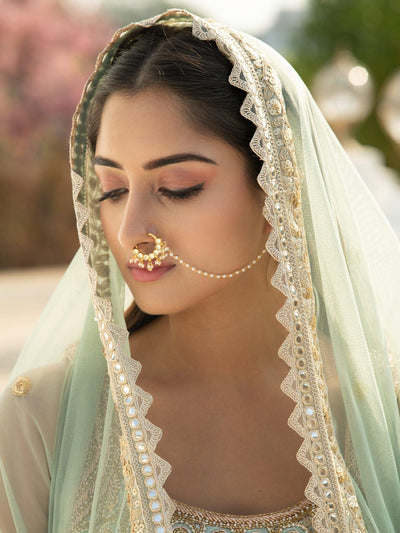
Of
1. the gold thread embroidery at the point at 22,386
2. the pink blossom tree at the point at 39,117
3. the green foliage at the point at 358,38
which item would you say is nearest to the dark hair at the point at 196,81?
the gold thread embroidery at the point at 22,386

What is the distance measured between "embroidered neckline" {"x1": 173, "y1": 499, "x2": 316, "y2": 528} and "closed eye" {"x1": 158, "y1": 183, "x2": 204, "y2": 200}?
680 mm

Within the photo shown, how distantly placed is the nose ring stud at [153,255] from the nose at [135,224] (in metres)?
0.01

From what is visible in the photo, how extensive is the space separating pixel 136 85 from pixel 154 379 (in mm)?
702

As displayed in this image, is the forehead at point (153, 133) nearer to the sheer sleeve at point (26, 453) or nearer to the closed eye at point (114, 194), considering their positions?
the closed eye at point (114, 194)

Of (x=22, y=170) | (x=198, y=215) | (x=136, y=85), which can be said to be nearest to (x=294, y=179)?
(x=198, y=215)

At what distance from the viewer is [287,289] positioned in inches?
75.9

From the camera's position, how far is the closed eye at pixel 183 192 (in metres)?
2.01

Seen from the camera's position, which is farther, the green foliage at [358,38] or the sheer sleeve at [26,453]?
the green foliage at [358,38]

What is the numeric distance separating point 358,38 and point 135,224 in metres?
19.7

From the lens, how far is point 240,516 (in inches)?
79.7

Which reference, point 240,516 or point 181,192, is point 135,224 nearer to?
point 181,192

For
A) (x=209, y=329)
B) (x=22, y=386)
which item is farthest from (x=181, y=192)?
(x=22, y=386)

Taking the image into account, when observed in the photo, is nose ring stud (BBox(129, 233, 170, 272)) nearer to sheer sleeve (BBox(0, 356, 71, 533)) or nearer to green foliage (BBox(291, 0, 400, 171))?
sheer sleeve (BBox(0, 356, 71, 533))

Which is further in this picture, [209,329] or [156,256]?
[209,329]
